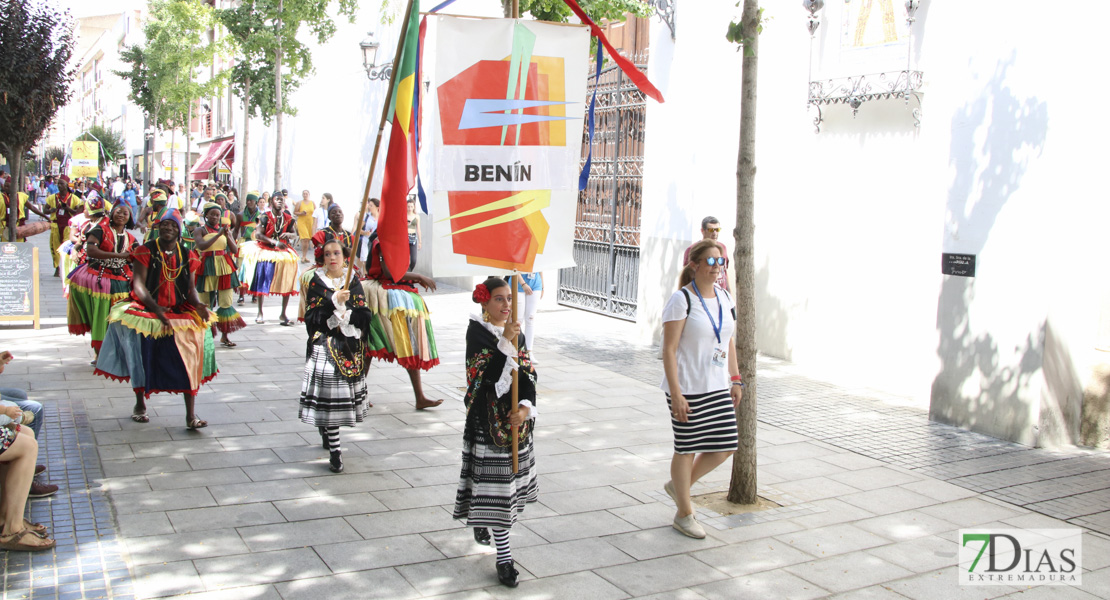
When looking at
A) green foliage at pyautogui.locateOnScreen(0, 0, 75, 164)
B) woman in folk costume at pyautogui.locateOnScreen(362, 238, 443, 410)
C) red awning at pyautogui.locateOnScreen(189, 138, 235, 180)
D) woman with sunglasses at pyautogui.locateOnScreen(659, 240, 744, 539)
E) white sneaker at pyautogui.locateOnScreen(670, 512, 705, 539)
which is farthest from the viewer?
red awning at pyautogui.locateOnScreen(189, 138, 235, 180)

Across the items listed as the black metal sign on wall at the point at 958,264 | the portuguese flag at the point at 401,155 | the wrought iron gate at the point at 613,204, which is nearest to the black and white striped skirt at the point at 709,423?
the portuguese flag at the point at 401,155

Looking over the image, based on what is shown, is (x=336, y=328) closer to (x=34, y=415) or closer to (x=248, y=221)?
(x=34, y=415)

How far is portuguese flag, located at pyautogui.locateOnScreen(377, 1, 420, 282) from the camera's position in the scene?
4695 millimetres

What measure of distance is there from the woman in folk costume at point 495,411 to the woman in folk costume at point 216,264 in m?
7.25

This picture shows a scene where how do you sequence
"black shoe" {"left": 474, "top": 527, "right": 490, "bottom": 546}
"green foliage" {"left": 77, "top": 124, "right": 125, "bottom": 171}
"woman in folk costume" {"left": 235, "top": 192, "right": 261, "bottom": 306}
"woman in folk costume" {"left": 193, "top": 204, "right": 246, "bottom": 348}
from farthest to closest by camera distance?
1. "green foliage" {"left": 77, "top": 124, "right": 125, "bottom": 171}
2. "woman in folk costume" {"left": 235, "top": 192, "right": 261, "bottom": 306}
3. "woman in folk costume" {"left": 193, "top": 204, "right": 246, "bottom": 348}
4. "black shoe" {"left": 474, "top": 527, "right": 490, "bottom": 546}

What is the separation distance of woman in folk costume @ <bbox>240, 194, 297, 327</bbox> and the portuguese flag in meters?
8.96

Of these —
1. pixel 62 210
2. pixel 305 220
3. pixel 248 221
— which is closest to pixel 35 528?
pixel 248 221

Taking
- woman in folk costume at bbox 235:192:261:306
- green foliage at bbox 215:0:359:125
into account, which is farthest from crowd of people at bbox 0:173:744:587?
green foliage at bbox 215:0:359:125

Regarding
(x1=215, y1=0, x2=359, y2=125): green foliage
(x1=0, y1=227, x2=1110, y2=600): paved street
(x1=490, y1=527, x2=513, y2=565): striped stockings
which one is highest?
(x1=215, y1=0, x2=359, y2=125): green foliage

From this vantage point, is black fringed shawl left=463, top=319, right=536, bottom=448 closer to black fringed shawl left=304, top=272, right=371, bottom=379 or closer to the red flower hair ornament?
the red flower hair ornament

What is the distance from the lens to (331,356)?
6453 millimetres

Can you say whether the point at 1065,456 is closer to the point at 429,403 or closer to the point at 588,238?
the point at 429,403

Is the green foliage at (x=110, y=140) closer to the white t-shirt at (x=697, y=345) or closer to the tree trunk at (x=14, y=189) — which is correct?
the tree trunk at (x=14, y=189)

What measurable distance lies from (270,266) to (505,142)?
9217 mm
